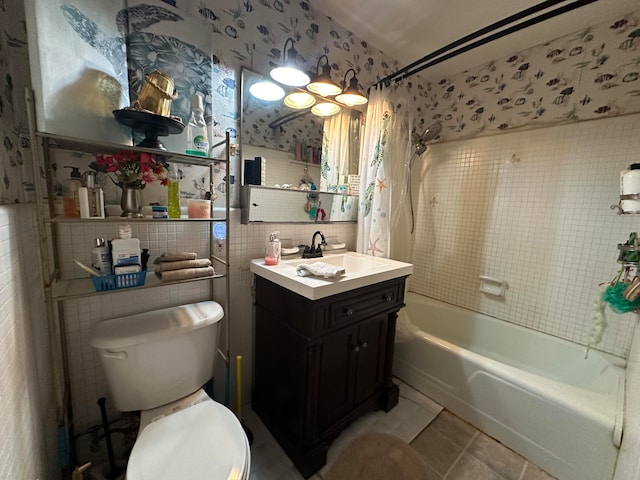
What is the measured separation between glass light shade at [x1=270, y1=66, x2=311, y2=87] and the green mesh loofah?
1898mm

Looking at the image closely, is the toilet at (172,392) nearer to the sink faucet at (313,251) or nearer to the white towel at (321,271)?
the white towel at (321,271)

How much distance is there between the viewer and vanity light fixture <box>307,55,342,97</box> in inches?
54.7

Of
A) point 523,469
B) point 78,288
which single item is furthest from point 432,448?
point 78,288

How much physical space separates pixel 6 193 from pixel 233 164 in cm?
81

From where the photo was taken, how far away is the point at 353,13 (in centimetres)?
154

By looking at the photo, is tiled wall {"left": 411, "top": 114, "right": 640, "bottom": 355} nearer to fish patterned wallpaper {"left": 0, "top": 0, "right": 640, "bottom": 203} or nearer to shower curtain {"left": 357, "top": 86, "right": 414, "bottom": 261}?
fish patterned wallpaper {"left": 0, "top": 0, "right": 640, "bottom": 203}

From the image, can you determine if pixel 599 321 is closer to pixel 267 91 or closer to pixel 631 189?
pixel 631 189

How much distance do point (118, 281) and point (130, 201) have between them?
0.30 meters

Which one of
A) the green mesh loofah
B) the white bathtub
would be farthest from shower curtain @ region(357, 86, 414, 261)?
the green mesh loofah

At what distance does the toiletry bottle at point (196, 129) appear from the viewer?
3.64 feet

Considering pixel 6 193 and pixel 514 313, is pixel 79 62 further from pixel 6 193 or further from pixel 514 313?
pixel 514 313

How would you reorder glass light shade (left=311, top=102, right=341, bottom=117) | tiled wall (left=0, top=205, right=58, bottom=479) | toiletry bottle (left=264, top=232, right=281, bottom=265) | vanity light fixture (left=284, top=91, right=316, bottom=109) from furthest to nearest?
glass light shade (left=311, top=102, right=341, bottom=117)
vanity light fixture (left=284, top=91, right=316, bottom=109)
toiletry bottle (left=264, top=232, right=281, bottom=265)
tiled wall (left=0, top=205, right=58, bottom=479)

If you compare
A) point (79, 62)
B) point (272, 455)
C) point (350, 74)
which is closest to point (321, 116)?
point (350, 74)

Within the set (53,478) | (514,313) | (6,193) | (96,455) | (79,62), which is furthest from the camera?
(514,313)
